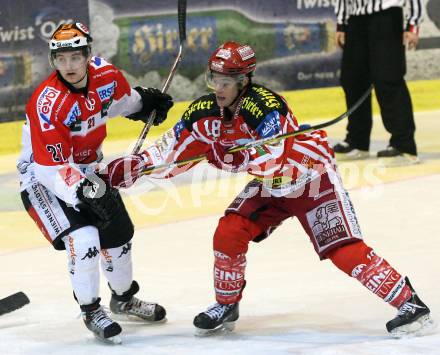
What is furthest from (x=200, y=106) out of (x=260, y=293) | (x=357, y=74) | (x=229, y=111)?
(x=357, y=74)

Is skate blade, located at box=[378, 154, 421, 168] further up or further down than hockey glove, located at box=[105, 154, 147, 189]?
further down

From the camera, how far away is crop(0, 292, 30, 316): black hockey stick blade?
5074 mm

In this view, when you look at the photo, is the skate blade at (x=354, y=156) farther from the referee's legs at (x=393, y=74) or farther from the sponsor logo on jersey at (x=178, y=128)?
the sponsor logo on jersey at (x=178, y=128)

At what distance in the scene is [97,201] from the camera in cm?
442

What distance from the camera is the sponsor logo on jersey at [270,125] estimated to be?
14.5 ft

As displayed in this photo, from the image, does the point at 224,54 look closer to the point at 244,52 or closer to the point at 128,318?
the point at 244,52

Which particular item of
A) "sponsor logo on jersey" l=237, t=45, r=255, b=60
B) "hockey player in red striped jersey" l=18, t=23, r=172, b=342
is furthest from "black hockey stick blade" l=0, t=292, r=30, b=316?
"sponsor logo on jersey" l=237, t=45, r=255, b=60

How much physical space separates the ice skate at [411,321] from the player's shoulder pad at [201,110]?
1.02 meters

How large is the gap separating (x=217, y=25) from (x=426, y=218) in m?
3.58

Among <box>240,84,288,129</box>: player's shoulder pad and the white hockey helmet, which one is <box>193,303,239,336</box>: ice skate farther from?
the white hockey helmet

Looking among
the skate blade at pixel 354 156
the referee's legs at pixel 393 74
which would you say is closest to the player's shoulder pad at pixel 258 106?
the referee's legs at pixel 393 74

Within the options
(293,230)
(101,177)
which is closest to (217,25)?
(293,230)

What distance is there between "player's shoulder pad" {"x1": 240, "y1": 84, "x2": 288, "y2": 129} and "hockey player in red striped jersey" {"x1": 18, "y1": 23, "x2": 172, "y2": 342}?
1.94 ft

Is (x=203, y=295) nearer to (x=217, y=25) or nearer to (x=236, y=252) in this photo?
(x=236, y=252)
